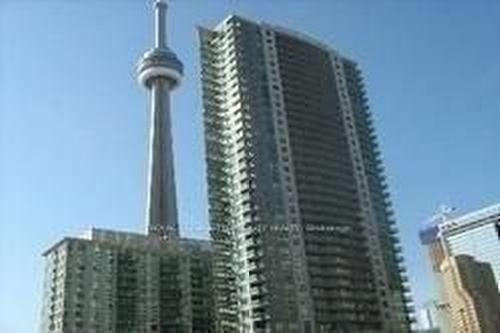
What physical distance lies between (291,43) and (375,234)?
53960 mm

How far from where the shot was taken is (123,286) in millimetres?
164750

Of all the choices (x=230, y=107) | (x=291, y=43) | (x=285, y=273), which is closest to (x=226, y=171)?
(x=230, y=107)

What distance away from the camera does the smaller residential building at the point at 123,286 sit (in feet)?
519

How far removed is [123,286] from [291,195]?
42014mm

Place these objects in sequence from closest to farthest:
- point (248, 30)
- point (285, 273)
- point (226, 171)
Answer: point (285, 273) → point (226, 171) → point (248, 30)

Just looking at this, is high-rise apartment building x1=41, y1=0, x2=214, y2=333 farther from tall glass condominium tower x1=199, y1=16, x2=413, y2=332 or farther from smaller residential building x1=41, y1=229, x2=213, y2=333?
tall glass condominium tower x1=199, y1=16, x2=413, y2=332

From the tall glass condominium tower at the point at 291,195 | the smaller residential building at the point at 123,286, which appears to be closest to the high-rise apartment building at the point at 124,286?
the smaller residential building at the point at 123,286

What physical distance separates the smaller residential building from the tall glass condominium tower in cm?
1542

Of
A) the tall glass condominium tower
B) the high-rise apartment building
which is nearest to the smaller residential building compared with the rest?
the high-rise apartment building

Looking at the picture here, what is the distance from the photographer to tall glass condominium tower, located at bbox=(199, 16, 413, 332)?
155125 millimetres

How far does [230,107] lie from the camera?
585ft

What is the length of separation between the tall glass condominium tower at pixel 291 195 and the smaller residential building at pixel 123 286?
1542 cm

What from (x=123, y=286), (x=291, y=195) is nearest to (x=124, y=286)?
(x=123, y=286)

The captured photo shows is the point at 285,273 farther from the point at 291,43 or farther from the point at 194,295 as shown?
the point at 291,43
